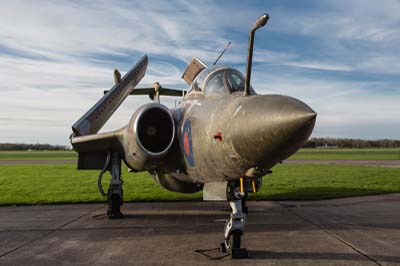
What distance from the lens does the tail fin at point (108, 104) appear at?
9977 millimetres

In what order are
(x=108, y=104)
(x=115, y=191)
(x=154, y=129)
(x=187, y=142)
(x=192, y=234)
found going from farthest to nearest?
(x=108, y=104) → (x=115, y=191) → (x=154, y=129) → (x=192, y=234) → (x=187, y=142)

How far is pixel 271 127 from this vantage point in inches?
171

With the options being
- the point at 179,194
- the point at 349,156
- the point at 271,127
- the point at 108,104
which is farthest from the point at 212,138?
the point at 349,156

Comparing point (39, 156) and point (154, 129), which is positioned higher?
→ point (154, 129)

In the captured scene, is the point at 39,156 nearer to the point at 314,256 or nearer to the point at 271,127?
the point at 314,256

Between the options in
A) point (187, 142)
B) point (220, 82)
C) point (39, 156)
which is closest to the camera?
point (220, 82)

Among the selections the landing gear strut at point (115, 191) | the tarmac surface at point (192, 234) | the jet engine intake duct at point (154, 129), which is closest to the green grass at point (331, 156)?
the tarmac surface at point (192, 234)

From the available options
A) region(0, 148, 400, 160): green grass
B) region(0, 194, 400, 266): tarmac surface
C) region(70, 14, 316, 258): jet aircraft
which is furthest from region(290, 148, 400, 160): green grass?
region(70, 14, 316, 258): jet aircraft

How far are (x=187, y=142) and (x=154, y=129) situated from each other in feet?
5.74

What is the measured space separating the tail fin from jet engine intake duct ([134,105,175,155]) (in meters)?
2.38

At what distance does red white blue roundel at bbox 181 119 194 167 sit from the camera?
21.6 ft

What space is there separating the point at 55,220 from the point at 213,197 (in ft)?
16.0

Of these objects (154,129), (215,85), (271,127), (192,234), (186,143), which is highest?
(215,85)

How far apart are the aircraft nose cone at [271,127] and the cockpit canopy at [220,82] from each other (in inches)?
51.3
